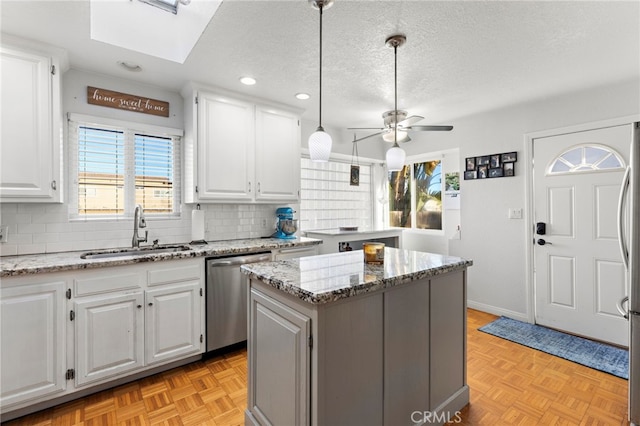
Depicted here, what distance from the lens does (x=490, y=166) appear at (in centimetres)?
366

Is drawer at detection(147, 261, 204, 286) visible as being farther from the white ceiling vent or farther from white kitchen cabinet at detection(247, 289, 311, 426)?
the white ceiling vent

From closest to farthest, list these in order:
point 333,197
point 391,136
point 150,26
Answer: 1. point 150,26
2. point 391,136
3. point 333,197

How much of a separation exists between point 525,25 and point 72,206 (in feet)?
11.7

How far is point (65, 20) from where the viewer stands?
75.3 inches

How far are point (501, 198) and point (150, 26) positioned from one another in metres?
3.82

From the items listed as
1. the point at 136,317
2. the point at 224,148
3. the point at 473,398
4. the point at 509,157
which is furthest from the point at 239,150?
the point at 509,157

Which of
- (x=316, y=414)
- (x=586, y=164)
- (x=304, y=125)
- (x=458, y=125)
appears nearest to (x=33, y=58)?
(x=304, y=125)

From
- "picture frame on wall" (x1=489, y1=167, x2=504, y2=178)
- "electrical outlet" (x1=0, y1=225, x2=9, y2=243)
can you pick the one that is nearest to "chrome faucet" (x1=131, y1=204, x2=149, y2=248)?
"electrical outlet" (x1=0, y1=225, x2=9, y2=243)

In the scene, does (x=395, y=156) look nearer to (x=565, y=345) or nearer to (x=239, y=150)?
(x=239, y=150)

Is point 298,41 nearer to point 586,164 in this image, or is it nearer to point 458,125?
point 458,125

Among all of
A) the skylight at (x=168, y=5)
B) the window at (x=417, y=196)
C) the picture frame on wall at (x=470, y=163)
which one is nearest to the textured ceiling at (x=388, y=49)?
the skylight at (x=168, y=5)

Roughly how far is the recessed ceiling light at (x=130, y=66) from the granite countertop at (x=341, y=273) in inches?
78.2

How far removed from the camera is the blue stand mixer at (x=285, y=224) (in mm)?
3457

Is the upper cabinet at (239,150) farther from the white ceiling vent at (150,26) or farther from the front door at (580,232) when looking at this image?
the front door at (580,232)
